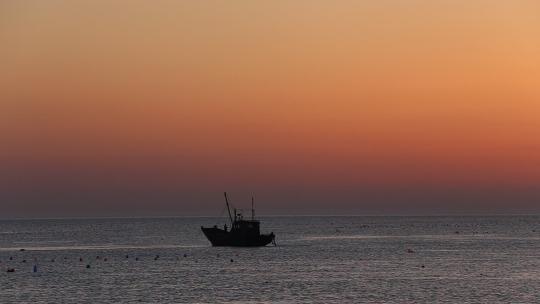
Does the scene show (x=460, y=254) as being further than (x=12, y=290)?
Yes

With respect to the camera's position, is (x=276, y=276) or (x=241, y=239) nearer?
(x=276, y=276)

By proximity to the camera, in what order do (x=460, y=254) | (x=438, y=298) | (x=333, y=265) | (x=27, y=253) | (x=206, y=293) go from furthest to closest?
(x=27, y=253) → (x=460, y=254) → (x=333, y=265) → (x=206, y=293) → (x=438, y=298)

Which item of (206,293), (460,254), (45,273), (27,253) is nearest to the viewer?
(206,293)

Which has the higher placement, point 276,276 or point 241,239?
point 241,239

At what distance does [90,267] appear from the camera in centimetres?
14225

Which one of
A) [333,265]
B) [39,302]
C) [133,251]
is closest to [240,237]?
[133,251]

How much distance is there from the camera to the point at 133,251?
190 m

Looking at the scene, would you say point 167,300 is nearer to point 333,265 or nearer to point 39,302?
point 39,302

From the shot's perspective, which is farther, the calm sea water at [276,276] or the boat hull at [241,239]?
the boat hull at [241,239]

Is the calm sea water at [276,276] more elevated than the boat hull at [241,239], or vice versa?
the boat hull at [241,239]

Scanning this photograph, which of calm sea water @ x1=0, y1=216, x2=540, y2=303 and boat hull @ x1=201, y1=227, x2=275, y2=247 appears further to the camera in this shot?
boat hull @ x1=201, y1=227, x2=275, y2=247

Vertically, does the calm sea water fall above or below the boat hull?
below

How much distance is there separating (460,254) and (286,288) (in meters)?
71.9

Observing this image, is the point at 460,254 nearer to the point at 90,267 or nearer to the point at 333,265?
the point at 333,265
